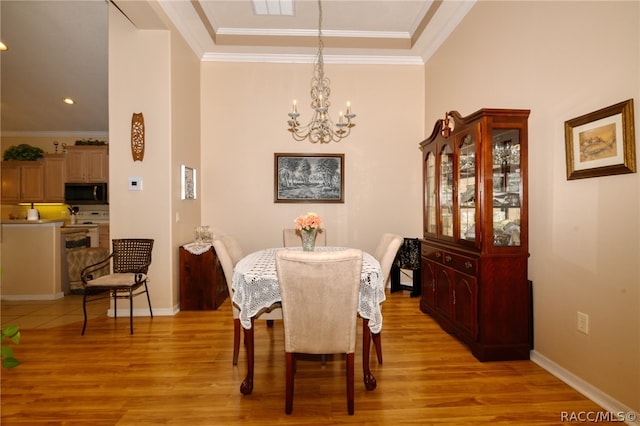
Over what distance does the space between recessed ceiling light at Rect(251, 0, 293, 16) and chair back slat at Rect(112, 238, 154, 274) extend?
3044 millimetres

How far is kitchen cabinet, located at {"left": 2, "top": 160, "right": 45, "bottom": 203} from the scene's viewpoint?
6812 millimetres

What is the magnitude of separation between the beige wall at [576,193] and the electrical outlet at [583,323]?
0.11ft

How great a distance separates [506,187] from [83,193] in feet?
24.7

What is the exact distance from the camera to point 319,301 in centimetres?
194

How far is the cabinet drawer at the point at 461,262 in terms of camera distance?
276 cm

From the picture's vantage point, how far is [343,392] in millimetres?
2273

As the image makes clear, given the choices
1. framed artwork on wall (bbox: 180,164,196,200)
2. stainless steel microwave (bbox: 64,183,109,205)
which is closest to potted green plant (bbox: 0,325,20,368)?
framed artwork on wall (bbox: 180,164,196,200)

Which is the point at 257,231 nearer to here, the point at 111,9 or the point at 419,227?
the point at 419,227

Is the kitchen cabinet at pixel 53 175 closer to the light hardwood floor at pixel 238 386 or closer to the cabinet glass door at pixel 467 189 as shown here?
the light hardwood floor at pixel 238 386

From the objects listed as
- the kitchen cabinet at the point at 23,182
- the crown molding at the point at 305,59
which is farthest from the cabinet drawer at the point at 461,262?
the kitchen cabinet at the point at 23,182

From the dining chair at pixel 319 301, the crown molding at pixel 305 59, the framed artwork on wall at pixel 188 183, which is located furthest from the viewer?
the crown molding at pixel 305 59

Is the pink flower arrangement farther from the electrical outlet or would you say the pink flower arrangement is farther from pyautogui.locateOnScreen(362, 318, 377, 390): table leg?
the electrical outlet

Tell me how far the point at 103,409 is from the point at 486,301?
2.79m

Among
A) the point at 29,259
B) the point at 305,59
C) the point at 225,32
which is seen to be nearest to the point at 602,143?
the point at 305,59
